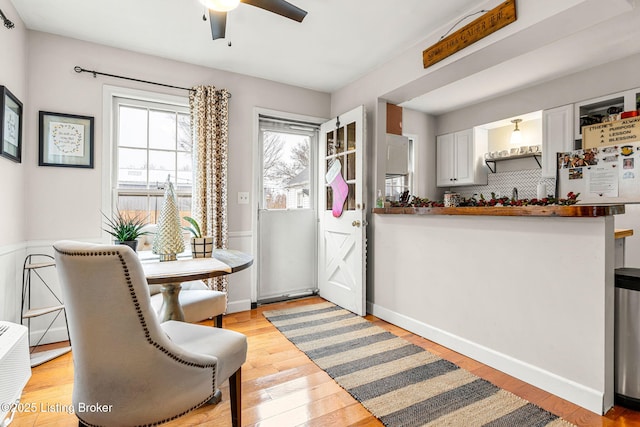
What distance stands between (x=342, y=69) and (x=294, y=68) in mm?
487

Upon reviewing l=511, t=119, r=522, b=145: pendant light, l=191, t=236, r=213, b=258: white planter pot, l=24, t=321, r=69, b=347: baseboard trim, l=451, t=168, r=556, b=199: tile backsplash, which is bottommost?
l=24, t=321, r=69, b=347: baseboard trim

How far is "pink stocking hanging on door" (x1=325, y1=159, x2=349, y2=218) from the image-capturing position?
3.40 metres

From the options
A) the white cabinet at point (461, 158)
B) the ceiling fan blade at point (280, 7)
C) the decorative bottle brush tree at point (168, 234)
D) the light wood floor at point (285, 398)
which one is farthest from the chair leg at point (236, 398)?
the white cabinet at point (461, 158)

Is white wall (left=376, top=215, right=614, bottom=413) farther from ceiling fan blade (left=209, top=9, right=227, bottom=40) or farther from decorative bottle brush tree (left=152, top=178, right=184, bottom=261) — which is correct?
ceiling fan blade (left=209, top=9, right=227, bottom=40)

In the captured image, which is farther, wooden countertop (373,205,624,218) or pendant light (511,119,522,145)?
pendant light (511,119,522,145)

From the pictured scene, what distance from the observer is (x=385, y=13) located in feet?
7.55

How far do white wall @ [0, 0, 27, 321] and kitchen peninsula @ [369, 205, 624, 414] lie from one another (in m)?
2.90

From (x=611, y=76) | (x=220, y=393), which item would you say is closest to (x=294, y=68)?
(x=220, y=393)

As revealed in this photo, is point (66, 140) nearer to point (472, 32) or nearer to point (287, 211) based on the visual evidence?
point (287, 211)

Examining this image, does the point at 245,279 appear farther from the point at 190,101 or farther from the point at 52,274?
the point at 190,101

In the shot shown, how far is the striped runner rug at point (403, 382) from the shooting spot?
1653 mm

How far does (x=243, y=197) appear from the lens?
11.1 feet

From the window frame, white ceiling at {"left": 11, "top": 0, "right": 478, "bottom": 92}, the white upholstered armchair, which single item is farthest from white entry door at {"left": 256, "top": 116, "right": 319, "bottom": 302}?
the white upholstered armchair

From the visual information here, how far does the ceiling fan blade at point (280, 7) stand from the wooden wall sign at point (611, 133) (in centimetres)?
296
